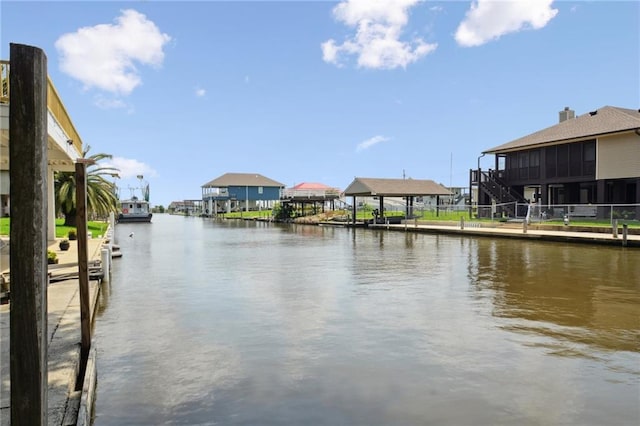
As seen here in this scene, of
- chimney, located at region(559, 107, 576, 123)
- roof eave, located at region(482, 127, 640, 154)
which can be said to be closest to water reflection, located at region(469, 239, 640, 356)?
roof eave, located at region(482, 127, 640, 154)

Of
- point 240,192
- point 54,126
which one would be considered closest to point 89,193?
point 54,126

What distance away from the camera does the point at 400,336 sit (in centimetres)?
856

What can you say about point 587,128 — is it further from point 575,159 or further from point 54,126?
point 54,126

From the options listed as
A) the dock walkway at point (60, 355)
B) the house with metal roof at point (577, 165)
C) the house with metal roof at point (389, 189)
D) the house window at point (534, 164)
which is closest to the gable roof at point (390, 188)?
the house with metal roof at point (389, 189)

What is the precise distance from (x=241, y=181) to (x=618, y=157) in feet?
264

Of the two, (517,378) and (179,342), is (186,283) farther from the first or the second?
(517,378)

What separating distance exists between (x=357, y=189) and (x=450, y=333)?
38247 mm

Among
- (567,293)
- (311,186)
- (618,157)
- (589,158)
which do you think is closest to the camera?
(567,293)

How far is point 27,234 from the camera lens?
3.18m

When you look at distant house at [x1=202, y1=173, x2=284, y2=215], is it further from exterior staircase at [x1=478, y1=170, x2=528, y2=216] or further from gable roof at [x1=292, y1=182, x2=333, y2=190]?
exterior staircase at [x1=478, y1=170, x2=528, y2=216]

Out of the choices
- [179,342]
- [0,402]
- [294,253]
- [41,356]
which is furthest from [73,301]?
[294,253]

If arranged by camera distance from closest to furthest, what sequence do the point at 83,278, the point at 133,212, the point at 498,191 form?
1. the point at 83,278
2. the point at 498,191
3. the point at 133,212

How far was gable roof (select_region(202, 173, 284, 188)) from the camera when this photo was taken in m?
102

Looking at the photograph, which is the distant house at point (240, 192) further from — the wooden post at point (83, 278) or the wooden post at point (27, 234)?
the wooden post at point (27, 234)
